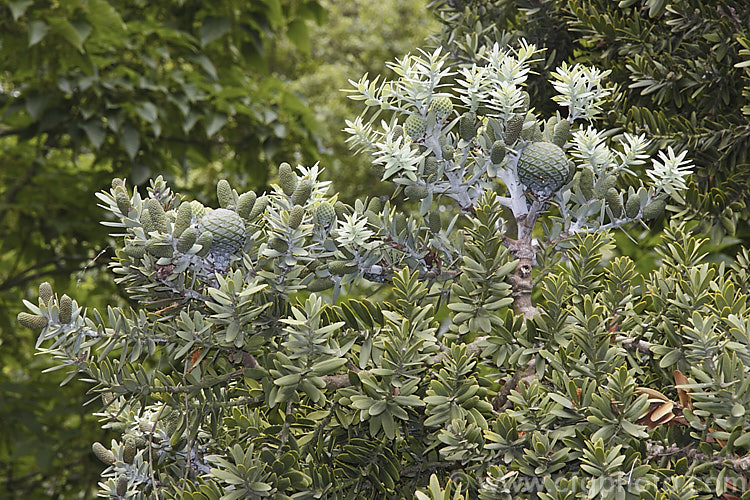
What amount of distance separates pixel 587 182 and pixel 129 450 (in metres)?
0.93

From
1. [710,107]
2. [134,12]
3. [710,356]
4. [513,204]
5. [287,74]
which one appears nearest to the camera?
[710,356]

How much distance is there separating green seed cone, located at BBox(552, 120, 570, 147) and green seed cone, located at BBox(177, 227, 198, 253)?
0.63m

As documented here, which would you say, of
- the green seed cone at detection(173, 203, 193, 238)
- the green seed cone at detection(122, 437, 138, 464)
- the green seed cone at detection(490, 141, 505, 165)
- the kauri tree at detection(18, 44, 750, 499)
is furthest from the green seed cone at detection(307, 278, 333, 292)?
the green seed cone at detection(122, 437, 138, 464)

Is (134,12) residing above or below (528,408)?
below

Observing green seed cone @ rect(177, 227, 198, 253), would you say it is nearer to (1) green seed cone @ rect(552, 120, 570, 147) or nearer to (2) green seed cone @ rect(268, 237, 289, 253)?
(2) green seed cone @ rect(268, 237, 289, 253)

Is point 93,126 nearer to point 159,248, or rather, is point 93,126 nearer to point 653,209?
point 159,248

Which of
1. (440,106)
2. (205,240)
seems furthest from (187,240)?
(440,106)

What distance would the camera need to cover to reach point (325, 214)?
1144 millimetres

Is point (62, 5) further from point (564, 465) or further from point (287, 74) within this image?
point (287, 74)

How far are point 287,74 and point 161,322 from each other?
967cm

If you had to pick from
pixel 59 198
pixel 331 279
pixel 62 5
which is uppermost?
pixel 331 279

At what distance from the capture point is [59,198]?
3740 millimetres

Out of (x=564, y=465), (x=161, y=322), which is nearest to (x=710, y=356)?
(x=564, y=465)

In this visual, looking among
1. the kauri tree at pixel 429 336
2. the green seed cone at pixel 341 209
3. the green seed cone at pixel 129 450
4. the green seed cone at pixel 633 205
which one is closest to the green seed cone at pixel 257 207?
the kauri tree at pixel 429 336
